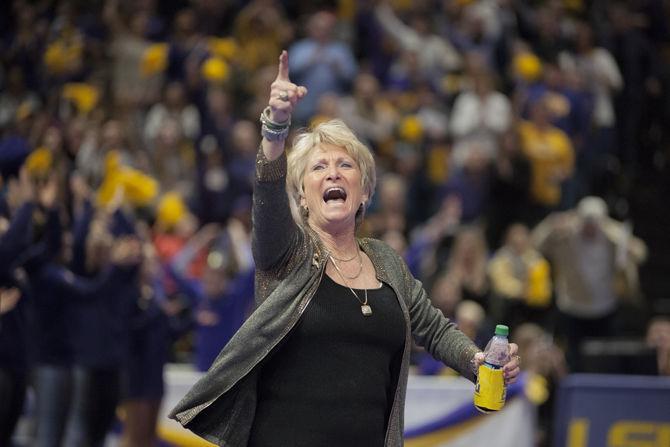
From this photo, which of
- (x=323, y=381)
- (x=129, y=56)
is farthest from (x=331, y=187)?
(x=129, y=56)

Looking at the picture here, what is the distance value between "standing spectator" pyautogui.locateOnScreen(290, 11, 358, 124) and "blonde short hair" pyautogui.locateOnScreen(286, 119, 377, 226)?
320 inches

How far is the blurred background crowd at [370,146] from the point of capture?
7.66m

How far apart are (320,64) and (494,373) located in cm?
872

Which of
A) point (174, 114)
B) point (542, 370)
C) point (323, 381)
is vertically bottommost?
point (323, 381)

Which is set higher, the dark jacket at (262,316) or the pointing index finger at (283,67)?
the pointing index finger at (283,67)

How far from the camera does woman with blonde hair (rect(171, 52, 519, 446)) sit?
3672 mm

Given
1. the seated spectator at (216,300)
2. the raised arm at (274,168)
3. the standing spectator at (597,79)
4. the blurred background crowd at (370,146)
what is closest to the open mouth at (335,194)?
the raised arm at (274,168)

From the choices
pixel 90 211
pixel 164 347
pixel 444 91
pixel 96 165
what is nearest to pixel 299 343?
pixel 90 211

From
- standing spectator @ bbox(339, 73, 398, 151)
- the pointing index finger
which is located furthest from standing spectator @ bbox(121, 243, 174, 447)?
the pointing index finger

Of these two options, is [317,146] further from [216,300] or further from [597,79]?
[597,79]

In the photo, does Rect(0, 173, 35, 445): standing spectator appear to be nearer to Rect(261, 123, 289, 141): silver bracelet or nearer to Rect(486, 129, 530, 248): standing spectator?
Rect(261, 123, 289, 141): silver bracelet

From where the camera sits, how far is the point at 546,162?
12.4m

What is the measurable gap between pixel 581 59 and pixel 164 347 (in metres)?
7.15

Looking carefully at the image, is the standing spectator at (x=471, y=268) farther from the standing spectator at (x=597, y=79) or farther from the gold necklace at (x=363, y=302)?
the gold necklace at (x=363, y=302)
